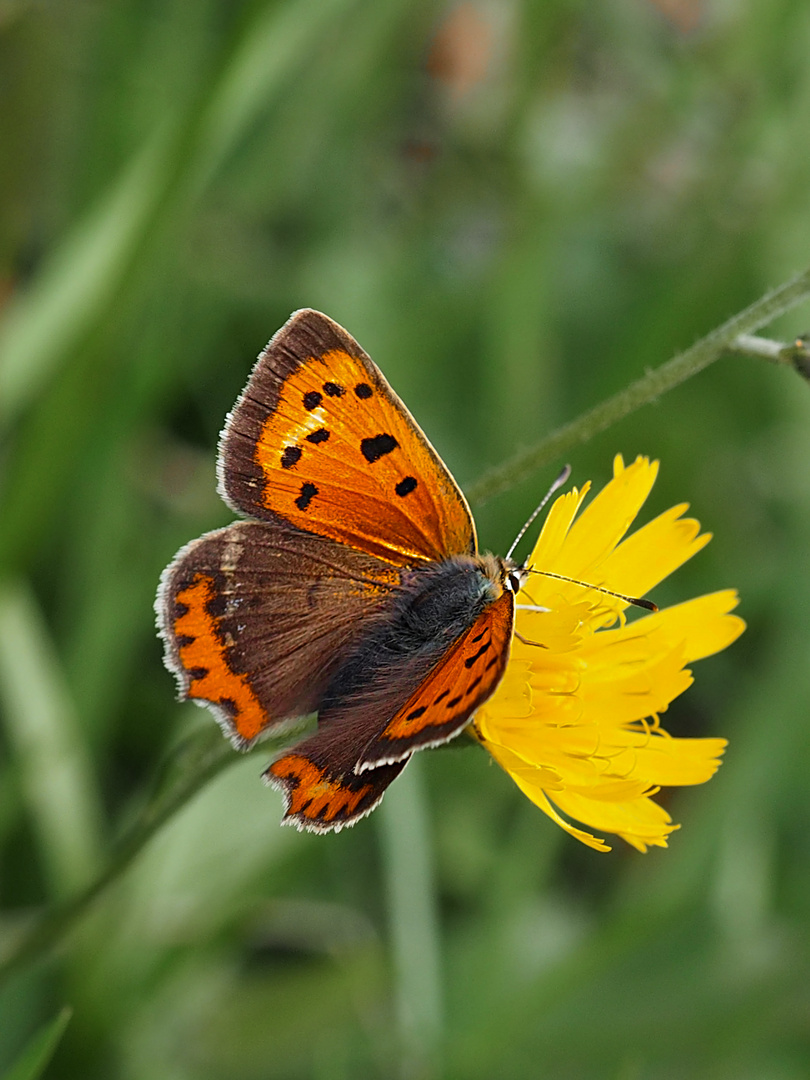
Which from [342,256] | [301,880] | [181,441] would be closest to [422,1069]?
[301,880]

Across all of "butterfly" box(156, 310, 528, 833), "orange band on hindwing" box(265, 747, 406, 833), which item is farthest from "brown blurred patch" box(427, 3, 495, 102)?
"orange band on hindwing" box(265, 747, 406, 833)

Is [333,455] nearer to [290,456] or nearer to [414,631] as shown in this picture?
[290,456]

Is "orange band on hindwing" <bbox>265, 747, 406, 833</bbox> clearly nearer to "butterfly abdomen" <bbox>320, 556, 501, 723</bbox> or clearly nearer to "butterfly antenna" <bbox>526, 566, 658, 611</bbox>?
"butterfly abdomen" <bbox>320, 556, 501, 723</bbox>

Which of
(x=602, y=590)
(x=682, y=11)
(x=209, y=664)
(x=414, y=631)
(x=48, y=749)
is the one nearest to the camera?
(x=209, y=664)

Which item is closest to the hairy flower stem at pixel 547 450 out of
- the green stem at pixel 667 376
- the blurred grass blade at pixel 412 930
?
the green stem at pixel 667 376

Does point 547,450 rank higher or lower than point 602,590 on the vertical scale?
higher

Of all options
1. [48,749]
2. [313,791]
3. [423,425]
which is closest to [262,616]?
[313,791]

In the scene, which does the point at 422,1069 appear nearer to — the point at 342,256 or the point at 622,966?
the point at 622,966
